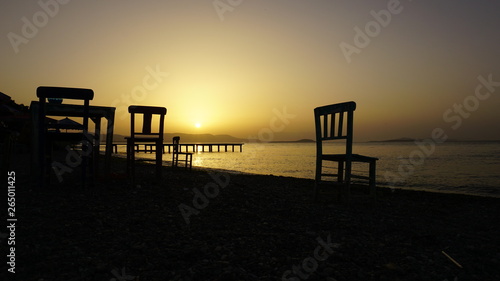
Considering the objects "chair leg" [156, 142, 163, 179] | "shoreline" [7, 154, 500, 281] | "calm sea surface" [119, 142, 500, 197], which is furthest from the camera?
"calm sea surface" [119, 142, 500, 197]

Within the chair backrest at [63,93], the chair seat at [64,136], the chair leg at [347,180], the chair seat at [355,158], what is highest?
the chair backrest at [63,93]

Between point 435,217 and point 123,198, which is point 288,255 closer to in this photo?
point 123,198

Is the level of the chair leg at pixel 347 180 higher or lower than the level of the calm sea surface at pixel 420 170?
higher

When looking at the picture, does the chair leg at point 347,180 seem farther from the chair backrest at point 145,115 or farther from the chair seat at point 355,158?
the chair backrest at point 145,115

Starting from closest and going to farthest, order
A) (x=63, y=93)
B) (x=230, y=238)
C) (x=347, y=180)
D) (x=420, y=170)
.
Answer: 1. (x=230, y=238)
2. (x=63, y=93)
3. (x=347, y=180)
4. (x=420, y=170)

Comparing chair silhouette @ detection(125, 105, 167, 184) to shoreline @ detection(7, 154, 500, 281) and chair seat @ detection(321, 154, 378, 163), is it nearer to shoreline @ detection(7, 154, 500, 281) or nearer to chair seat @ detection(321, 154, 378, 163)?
shoreline @ detection(7, 154, 500, 281)

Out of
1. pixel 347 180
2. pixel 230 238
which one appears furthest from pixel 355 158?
pixel 230 238

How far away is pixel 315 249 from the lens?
364 centimetres

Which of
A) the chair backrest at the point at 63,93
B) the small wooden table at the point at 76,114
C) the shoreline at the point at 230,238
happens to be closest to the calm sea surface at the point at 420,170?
the shoreline at the point at 230,238

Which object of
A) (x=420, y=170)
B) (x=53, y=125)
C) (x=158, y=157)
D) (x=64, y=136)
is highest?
(x=53, y=125)

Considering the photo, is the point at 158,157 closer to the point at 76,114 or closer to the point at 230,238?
the point at 76,114

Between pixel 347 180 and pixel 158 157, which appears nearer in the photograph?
pixel 347 180

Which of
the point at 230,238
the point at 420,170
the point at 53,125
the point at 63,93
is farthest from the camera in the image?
the point at 420,170

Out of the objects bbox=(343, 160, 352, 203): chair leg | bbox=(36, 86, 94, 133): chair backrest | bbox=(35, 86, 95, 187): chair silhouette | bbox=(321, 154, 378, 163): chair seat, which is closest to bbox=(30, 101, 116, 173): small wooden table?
bbox=(35, 86, 95, 187): chair silhouette
